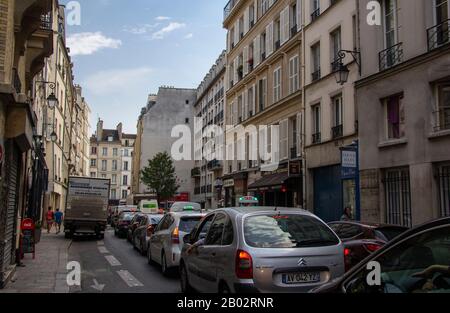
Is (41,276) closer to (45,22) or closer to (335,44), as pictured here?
(45,22)

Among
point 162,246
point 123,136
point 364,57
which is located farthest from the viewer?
point 123,136

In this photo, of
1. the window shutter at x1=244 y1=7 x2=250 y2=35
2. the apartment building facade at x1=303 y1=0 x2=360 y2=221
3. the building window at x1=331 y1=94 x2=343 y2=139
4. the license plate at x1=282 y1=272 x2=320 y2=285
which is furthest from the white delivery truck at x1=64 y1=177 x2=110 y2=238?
the license plate at x1=282 y1=272 x2=320 y2=285

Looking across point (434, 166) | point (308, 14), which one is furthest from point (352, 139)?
point (308, 14)

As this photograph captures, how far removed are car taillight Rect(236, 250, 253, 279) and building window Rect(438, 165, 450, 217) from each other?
10302 millimetres

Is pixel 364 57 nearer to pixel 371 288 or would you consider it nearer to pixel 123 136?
pixel 371 288

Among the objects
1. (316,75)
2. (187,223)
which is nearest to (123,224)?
(316,75)

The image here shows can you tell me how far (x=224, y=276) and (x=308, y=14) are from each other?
20806mm

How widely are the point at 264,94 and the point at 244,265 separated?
25966mm

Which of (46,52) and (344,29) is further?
(344,29)

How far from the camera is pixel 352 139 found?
64.0 feet

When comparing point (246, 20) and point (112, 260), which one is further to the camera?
point (246, 20)

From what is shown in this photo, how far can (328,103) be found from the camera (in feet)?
72.1

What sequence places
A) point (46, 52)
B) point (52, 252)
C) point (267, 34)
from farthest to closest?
point (267, 34) < point (52, 252) < point (46, 52)

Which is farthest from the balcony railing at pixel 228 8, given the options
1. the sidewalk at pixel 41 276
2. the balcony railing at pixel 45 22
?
the sidewalk at pixel 41 276
